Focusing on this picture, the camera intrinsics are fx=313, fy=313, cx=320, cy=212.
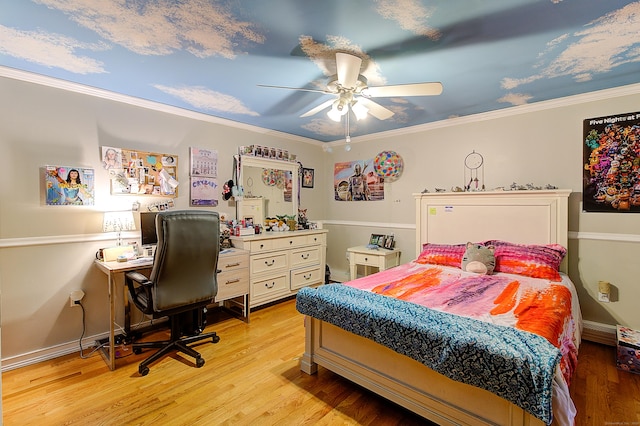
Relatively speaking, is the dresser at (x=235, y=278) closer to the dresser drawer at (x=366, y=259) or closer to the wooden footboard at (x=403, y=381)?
the wooden footboard at (x=403, y=381)

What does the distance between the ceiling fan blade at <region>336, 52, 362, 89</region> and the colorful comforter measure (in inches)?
60.5

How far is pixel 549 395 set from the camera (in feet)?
4.42

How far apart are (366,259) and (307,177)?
1611 mm

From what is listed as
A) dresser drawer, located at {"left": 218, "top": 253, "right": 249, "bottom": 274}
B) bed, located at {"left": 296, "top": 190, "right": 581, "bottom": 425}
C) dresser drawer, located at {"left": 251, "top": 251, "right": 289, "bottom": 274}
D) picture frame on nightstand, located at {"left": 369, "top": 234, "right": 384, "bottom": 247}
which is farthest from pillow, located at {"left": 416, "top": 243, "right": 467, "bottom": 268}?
dresser drawer, located at {"left": 218, "top": 253, "right": 249, "bottom": 274}

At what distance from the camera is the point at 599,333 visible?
2947mm

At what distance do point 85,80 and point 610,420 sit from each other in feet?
14.9

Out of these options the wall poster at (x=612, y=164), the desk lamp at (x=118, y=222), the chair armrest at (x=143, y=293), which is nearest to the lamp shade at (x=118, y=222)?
the desk lamp at (x=118, y=222)

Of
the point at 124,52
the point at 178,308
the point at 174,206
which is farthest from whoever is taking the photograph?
the point at 174,206

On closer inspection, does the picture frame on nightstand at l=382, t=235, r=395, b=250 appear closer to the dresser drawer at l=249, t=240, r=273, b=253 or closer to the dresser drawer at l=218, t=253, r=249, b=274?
the dresser drawer at l=249, t=240, r=273, b=253

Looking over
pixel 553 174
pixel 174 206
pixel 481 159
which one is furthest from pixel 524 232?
pixel 174 206

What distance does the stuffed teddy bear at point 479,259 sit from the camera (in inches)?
114

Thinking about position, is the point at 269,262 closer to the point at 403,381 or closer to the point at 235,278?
the point at 235,278

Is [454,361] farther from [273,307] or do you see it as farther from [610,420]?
[273,307]

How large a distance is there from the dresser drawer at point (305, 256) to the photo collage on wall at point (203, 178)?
119 cm
